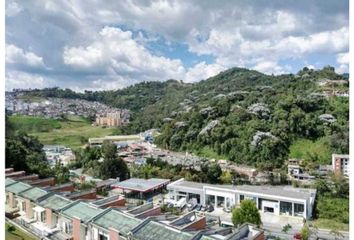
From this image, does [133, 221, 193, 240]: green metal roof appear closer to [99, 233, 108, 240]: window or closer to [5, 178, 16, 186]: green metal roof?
[99, 233, 108, 240]: window

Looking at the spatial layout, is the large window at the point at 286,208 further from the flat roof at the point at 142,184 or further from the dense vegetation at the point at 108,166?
the dense vegetation at the point at 108,166

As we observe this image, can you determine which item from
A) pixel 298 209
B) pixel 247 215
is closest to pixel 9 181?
pixel 247 215

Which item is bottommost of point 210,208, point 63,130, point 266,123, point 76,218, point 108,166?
point 210,208

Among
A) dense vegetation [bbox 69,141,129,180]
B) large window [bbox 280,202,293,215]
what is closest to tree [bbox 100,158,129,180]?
dense vegetation [bbox 69,141,129,180]

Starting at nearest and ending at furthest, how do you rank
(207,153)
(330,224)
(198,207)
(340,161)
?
(330,224), (198,207), (340,161), (207,153)

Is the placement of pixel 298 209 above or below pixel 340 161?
below

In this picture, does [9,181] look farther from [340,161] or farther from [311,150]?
[311,150]

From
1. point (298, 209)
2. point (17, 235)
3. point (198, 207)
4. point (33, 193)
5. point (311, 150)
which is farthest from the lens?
point (311, 150)

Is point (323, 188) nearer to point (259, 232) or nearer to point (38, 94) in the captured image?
point (259, 232)
